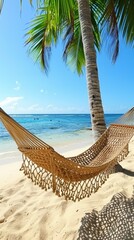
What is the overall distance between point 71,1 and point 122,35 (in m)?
0.90

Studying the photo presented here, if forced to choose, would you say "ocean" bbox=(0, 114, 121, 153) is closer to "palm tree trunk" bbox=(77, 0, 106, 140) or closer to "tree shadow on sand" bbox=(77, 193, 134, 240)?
"palm tree trunk" bbox=(77, 0, 106, 140)

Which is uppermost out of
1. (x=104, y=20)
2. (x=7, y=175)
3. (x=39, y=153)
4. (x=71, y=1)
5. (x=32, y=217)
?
(x=71, y=1)

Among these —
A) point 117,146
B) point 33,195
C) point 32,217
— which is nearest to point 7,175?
point 33,195

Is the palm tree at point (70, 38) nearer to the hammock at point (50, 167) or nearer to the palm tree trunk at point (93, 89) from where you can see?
the palm tree trunk at point (93, 89)

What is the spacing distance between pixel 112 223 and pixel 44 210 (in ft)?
2.80

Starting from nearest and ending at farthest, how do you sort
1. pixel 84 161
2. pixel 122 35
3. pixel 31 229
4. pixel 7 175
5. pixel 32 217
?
1. pixel 31 229
2. pixel 32 217
3. pixel 84 161
4. pixel 7 175
5. pixel 122 35

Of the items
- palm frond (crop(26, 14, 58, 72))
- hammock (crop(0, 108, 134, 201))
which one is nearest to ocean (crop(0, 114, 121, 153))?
hammock (crop(0, 108, 134, 201))

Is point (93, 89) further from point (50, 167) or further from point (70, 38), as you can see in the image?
point (70, 38)

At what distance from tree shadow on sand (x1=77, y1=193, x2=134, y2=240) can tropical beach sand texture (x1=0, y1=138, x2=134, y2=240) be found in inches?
15.4

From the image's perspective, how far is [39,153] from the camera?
4.40 ft

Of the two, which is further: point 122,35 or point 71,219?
point 122,35

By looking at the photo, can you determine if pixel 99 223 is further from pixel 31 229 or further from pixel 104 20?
pixel 104 20

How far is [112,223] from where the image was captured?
114 centimetres

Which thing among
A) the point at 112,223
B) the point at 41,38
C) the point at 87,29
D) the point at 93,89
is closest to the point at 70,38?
the point at 41,38
